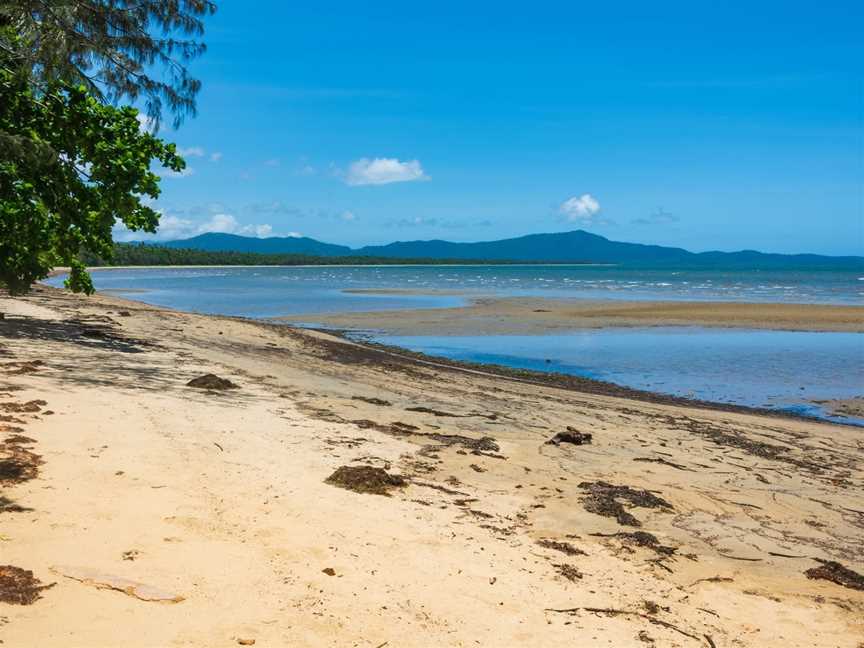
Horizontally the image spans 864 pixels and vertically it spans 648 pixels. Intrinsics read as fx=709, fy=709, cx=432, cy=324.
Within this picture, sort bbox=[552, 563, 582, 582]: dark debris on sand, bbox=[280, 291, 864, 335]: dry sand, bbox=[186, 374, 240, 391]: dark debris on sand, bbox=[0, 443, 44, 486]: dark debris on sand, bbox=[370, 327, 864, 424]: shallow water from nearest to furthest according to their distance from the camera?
bbox=[552, 563, 582, 582]: dark debris on sand
bbox=[0, 443, 44, 486]: dark debris on sand
bbox=[186, 374, 240, 391]: dark debris on sand
bbox=[370, 327, 864, 424]: shallow water
bbox=[280, 291, 864, 335]: dry sand

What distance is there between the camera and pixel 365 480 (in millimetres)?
6562

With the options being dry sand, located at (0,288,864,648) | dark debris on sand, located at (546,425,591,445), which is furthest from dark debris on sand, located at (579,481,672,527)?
dark debris on sand, located at (546,425,591,445)

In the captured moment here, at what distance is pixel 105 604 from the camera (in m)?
3.95

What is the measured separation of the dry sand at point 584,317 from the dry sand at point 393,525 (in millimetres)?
20073

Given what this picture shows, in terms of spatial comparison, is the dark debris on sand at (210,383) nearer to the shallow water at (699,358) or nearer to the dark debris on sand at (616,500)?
the dark debris on sand at (616,500)

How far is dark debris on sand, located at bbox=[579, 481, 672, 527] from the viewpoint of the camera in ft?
21.1

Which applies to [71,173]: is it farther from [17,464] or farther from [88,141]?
[17,464]

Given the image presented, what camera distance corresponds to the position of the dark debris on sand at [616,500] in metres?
6.43

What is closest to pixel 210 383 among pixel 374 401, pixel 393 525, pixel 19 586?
pixel 374 401

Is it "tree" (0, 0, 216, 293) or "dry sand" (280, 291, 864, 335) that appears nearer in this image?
"tree" (0, 0, 216, 293)

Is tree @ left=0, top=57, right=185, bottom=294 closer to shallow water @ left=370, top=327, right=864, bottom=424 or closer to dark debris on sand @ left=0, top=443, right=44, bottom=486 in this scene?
dark debris on sand @ left=0, top=443, right=44, bottom=486

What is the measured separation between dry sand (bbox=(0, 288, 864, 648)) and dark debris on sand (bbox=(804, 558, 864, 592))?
0.10 feet

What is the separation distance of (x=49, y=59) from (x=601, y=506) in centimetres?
801

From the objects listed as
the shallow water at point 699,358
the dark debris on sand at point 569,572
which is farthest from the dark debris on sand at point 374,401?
the shallow water at point 699,358
